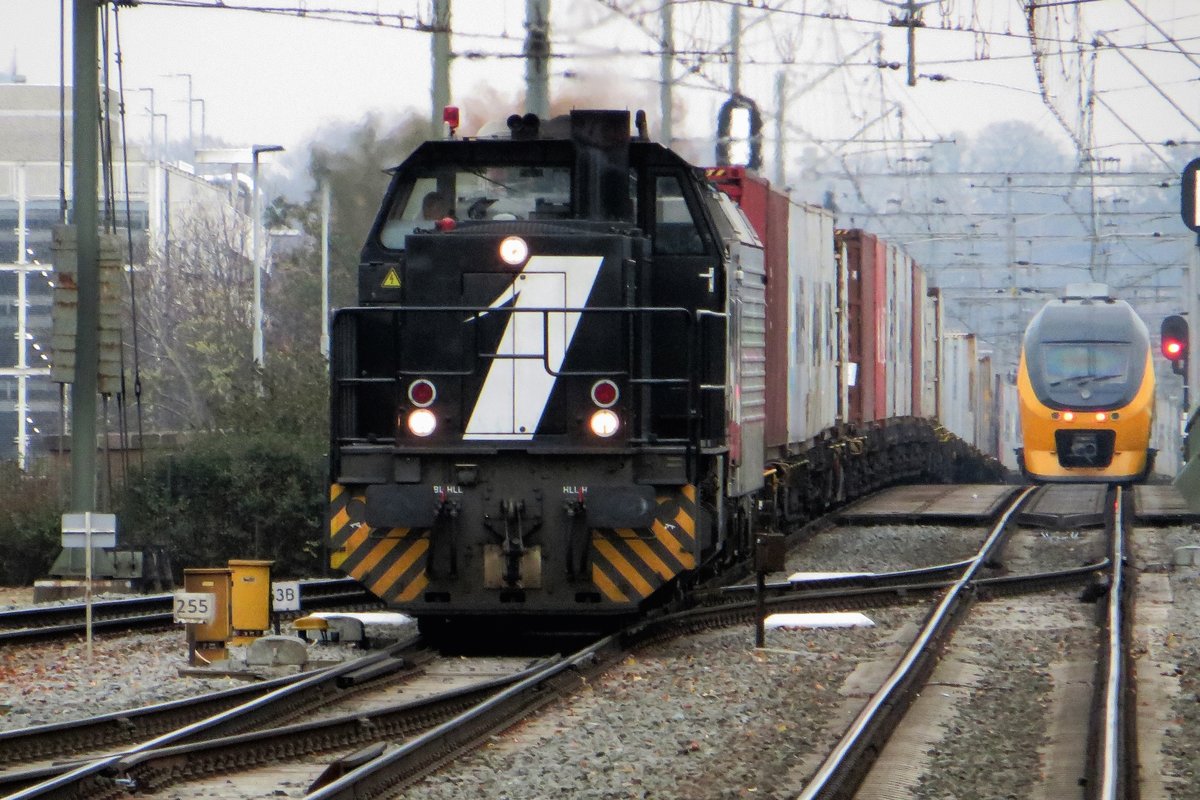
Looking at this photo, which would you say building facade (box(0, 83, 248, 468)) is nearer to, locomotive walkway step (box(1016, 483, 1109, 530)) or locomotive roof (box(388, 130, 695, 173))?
locomotive walkway step (box(1016, 483, 1109, 530))

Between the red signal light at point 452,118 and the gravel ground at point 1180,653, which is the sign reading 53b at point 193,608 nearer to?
the red signal light at point 452,118

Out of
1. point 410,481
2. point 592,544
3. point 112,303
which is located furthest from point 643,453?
point 112,303

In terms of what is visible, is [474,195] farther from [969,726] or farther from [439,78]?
[439,78]

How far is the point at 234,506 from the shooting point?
19.1m

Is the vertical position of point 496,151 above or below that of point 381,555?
above

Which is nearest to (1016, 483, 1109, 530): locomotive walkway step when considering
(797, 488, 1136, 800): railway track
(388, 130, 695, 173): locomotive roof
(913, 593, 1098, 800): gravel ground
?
(913, 593, 1098, 800): gravel ground

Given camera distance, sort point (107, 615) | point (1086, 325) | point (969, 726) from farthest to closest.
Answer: point (1086, 325) → point (107, 615) → point (969, 726)

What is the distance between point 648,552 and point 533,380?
47.6 inches

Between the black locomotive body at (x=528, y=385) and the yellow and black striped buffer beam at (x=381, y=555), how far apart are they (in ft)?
0.03

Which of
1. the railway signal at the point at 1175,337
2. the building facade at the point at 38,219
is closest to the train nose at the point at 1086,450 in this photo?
the railway signal at the point at 1175,337

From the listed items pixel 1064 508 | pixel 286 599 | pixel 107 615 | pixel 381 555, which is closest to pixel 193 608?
pixel 381 555

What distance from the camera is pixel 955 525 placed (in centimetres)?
2080

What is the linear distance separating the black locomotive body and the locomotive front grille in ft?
54.3

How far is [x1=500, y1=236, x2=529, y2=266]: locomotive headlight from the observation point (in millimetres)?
10203
